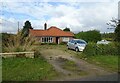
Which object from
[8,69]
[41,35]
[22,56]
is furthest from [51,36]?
[8,69]

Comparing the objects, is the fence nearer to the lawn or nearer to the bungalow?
the lawn

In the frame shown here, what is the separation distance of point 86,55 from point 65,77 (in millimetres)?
9847

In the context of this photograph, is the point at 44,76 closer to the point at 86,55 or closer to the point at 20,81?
the point at 20,81

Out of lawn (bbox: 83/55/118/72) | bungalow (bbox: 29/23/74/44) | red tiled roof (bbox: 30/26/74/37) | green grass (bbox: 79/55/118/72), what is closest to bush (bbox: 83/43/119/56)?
green grass (bbox: 79/55/118/72)

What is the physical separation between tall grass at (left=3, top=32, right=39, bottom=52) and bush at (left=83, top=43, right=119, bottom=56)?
17.3 feet

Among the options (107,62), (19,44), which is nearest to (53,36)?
(19,44)

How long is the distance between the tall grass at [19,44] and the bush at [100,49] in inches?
208

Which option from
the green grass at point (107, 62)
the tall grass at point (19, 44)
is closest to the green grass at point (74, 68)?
the green grass at point (107, 62)

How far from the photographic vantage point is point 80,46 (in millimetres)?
26594

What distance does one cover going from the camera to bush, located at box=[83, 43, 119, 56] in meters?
21.6

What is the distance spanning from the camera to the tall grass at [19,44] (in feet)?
61.8

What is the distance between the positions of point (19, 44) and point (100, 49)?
8.13 meters

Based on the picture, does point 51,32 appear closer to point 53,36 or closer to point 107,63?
point 53,36

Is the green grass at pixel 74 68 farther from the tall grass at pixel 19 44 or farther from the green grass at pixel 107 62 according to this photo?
the tall grass at pixel 19 44
